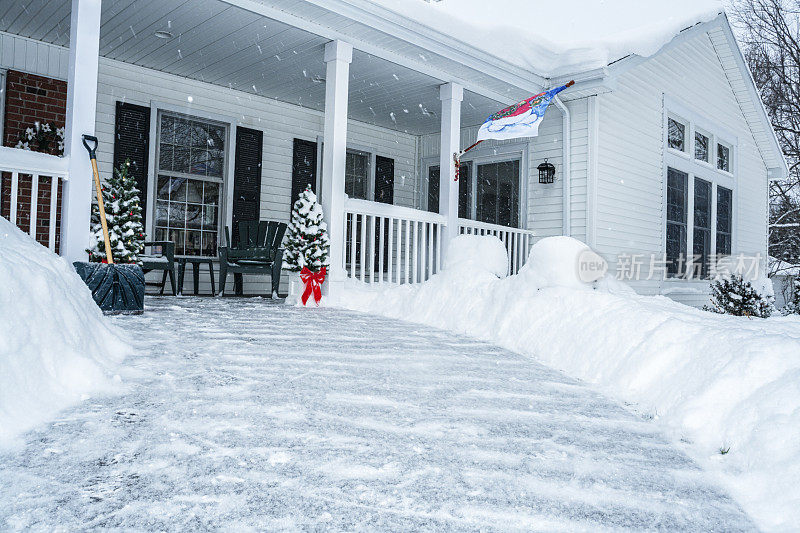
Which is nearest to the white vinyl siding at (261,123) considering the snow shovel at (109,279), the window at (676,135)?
the snow shovel at (109,279)

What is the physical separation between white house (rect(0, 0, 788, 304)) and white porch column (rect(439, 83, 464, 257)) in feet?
0.07

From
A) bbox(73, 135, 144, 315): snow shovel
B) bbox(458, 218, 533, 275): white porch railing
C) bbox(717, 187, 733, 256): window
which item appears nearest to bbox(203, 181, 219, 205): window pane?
bbox(73, 135, 144, 315): snow shovel

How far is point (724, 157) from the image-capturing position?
33.3ft

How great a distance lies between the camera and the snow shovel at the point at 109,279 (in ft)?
12.5

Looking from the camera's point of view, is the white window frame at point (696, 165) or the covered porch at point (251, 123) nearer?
the covered porch at point (251, 123)

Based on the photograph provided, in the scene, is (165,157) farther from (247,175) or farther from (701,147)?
(701,147)

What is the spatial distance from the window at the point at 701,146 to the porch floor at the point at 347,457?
8379mm

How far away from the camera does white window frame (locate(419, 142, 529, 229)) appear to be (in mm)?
7766

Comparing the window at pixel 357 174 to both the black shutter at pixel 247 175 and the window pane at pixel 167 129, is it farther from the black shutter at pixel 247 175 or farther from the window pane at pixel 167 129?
the window pane at pixel 167 129

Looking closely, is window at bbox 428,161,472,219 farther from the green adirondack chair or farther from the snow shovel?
the snow shovel

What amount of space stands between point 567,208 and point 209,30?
458 centimetres

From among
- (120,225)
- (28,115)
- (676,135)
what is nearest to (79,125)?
(120,225)

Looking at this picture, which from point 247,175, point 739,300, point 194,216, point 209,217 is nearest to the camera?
point 194,216

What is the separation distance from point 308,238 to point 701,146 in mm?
7594
